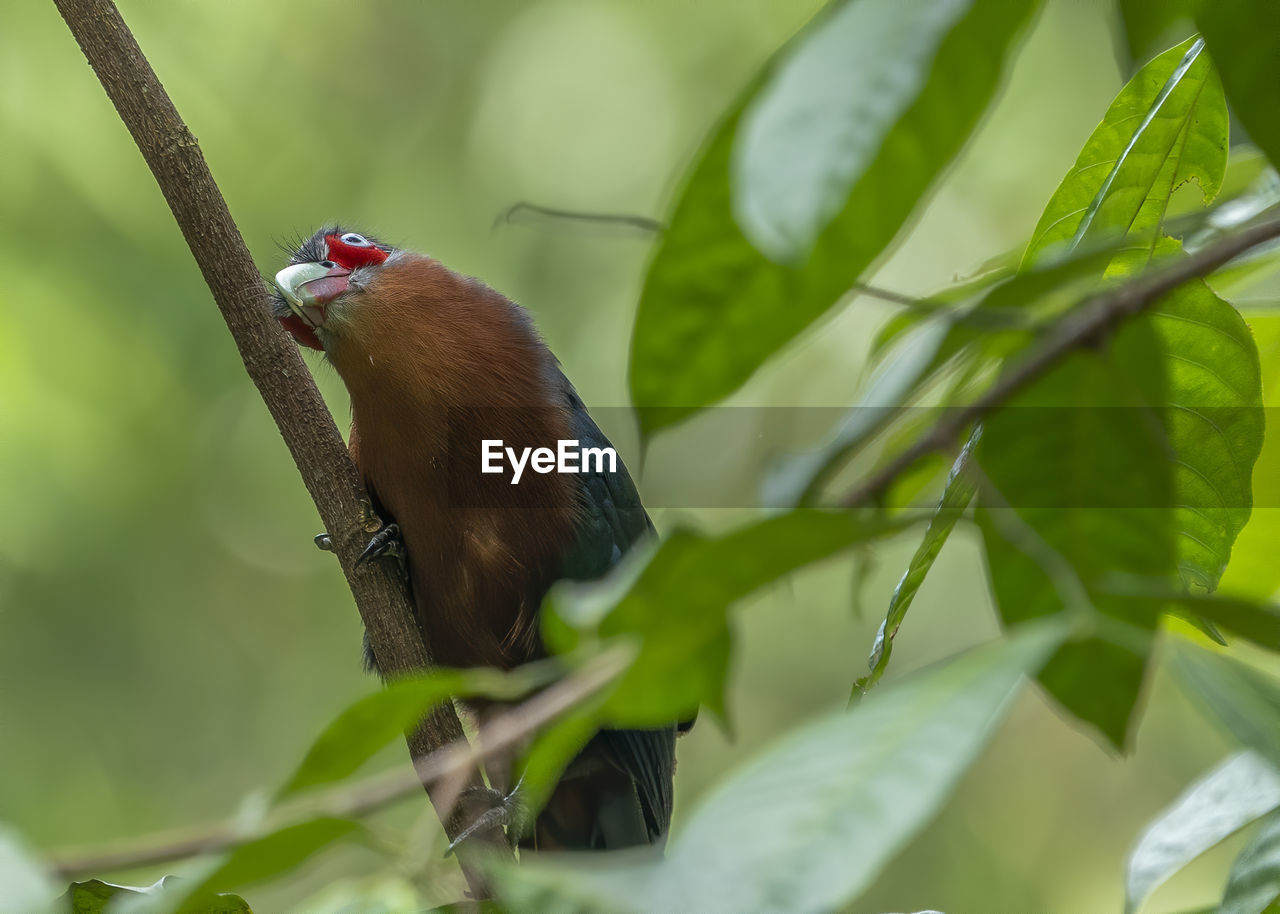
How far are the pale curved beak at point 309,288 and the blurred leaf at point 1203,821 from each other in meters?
1.42

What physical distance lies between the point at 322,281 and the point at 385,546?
0.51m

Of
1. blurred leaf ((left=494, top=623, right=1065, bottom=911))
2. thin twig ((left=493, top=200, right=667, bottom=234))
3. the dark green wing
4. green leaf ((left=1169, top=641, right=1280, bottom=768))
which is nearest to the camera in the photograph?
blurred leaf ((left=494, top=623, right=1065, bottom=911))

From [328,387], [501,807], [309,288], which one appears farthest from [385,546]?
[328,387]

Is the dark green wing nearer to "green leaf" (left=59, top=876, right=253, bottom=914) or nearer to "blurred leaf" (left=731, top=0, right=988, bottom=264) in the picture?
"green leaf" (left=59, top=876, right=253, bottom=914)

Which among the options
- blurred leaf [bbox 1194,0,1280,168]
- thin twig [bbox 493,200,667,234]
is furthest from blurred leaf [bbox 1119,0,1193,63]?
thin twig [bbox 493,200,667,234]

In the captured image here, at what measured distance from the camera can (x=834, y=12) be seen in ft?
1.48

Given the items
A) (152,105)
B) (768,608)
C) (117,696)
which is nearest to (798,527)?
(152,105)

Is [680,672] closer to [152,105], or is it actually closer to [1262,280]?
[1262,280]

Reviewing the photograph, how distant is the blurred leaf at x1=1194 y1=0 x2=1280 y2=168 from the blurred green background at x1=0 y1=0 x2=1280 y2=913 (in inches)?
124

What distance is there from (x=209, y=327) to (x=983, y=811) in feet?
12.1

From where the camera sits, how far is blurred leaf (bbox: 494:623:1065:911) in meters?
0.34

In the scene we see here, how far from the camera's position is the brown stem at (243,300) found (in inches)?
50.2

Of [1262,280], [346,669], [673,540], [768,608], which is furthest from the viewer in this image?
[346,669]

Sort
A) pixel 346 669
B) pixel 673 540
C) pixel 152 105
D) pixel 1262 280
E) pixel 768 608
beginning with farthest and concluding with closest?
pixel 346 669 < pixel 768 608 < pixel 152 105 < pixel 1262 280 < pixel 673 540
